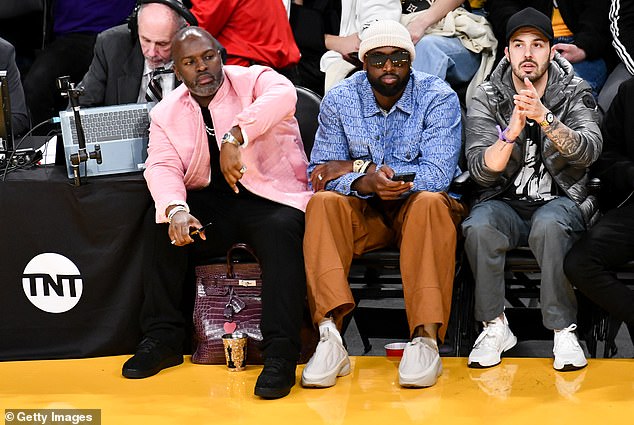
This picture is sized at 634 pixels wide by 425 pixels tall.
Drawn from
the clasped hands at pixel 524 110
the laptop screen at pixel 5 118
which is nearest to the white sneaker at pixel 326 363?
the clasped hands at pixel 524 110

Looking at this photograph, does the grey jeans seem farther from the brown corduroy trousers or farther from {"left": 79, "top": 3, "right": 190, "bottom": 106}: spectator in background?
{"left": 79, "top": 3, "right": 190, "bottom": 106}: spectator in background

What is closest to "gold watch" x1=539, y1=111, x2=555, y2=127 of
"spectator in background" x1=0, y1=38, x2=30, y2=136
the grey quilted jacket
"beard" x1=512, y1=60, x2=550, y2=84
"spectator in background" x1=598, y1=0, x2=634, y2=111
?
the grey quilted jacket

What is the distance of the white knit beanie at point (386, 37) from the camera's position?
4477mm

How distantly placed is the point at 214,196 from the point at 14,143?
1.20 metres

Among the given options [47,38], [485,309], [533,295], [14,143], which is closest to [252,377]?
[485,309]

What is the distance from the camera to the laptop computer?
464cm

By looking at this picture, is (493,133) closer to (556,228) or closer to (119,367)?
(556,228)

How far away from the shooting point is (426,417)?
3846 millimetres

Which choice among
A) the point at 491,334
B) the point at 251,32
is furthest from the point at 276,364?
the point at 251,32

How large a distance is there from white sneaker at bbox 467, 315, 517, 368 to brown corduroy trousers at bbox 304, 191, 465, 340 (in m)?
0.21

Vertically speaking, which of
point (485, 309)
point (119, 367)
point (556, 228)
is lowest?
point (119, 367)

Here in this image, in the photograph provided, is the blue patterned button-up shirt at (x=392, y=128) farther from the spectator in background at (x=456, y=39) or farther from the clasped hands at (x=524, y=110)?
the spectator in background at (x=456, y=39)

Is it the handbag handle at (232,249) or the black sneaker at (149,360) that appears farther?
the handbag handle at (232,249)

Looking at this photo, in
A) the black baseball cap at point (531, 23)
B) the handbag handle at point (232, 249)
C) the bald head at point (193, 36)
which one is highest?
the black baseball cap at point (531, 23)
